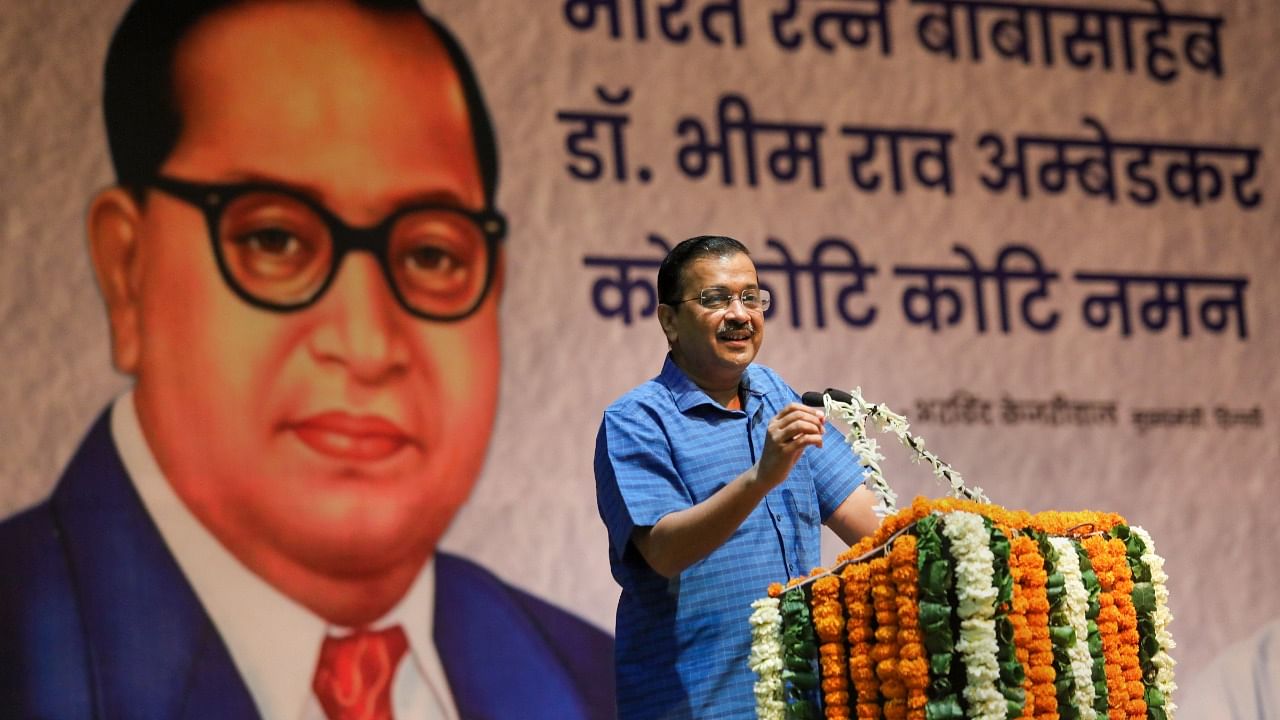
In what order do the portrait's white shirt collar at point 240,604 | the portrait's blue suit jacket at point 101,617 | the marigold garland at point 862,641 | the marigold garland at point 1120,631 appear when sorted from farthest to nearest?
1. the portrait's white shirt collar at point 240,604
2. the portrait's blue suit jacket at point 101,617
3. the marigold garland at point 1120,631
4. the marigold garland at point 862,641

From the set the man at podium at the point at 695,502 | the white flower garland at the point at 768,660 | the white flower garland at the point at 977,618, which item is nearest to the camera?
the white flower garland at the point at 977,618

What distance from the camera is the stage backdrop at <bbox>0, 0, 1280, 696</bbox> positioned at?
4.41m

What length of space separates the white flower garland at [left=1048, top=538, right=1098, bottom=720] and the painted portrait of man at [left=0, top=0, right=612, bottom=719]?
2481mm

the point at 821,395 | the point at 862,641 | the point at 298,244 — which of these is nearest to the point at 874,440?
the point at 821,395

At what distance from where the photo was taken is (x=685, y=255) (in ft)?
8.45

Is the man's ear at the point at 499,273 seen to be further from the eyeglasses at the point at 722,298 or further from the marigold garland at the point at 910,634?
the marigold garland at the point at 910,634

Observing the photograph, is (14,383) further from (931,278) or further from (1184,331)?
(1184,331)

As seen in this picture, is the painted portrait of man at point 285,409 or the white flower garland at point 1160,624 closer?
the white flower garland at point 1160,624

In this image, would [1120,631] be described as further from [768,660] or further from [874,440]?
[768,660]

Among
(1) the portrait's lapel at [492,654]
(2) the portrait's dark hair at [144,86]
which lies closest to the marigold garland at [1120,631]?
(1) the portrait's lapel at [492,654]

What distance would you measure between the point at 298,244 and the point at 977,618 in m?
2.84

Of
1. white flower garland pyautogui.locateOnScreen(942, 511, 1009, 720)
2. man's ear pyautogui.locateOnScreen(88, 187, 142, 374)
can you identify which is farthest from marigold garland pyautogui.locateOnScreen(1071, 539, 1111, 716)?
man's ear pyautogui.locateOnScreen(88, 187, 142, 374)

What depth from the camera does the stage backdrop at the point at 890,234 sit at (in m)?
4.41

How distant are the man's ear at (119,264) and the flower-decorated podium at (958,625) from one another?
8.27 feet
